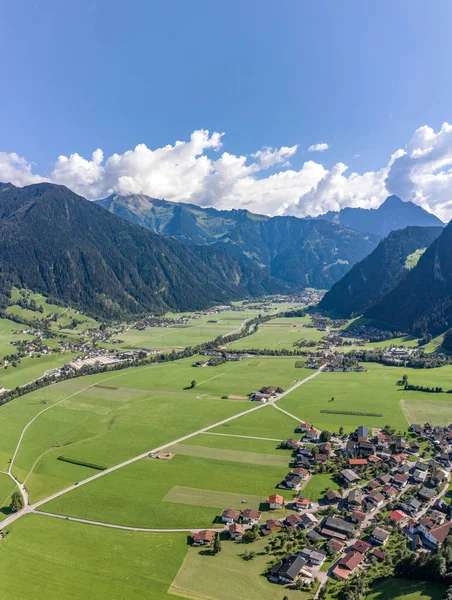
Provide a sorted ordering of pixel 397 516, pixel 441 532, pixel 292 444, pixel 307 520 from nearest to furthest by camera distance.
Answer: pixel 441 532, pixel 307 520, pixel 397 516, pixel 292 444

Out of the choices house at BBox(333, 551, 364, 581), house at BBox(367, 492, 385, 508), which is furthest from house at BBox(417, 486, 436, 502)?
house at BBox(333, 551, 364, 581)

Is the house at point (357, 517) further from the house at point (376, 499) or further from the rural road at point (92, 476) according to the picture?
the rural road at point (92, 476)

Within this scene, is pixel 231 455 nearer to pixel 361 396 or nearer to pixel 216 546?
pixel 216 546

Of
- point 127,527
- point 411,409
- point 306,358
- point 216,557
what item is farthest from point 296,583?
point 306,358

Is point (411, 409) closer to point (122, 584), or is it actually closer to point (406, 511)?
point (406, 511)

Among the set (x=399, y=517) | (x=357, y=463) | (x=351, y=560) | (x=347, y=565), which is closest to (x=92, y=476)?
(x=347, y=565)

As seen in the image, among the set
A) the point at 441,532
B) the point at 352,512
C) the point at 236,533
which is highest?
the point at 236,533

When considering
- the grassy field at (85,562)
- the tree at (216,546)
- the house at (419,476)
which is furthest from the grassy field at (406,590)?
the house at (419,476)
